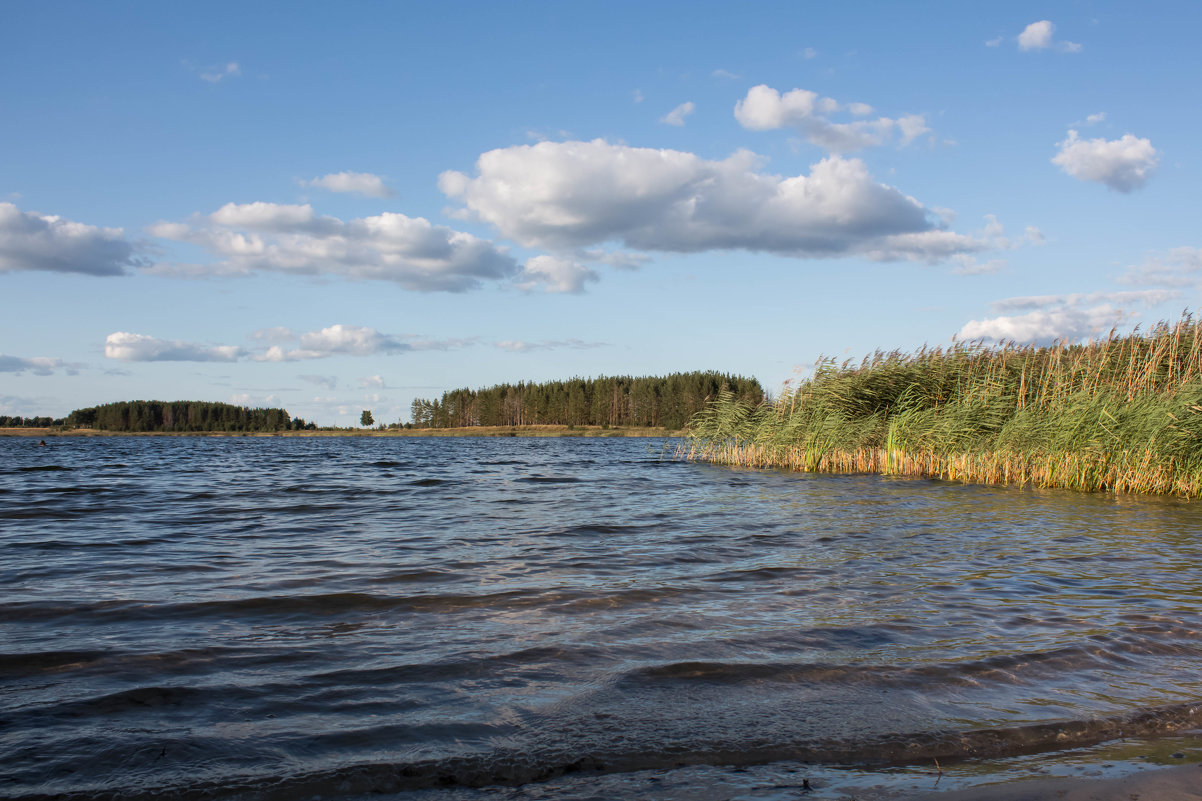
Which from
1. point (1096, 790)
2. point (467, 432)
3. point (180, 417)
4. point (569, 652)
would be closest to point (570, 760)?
point (569, 652)

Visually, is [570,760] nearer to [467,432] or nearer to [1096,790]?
[1096,790]

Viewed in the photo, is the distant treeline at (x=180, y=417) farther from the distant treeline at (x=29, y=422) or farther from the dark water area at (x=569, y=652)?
the dark water area at (x=569, y=652)

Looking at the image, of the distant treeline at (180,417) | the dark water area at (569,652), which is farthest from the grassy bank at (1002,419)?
the distant treeline at (180,417)

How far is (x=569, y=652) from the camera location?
5254mm

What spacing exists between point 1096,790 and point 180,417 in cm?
19301

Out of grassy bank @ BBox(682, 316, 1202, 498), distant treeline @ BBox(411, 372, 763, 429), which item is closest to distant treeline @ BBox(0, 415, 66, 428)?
distant treeline @ BBox(411, 372, 763, 429)

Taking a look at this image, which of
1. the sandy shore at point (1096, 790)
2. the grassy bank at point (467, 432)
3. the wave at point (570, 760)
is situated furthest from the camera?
the grassy bank at point (467, 432)

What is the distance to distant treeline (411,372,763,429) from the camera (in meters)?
129

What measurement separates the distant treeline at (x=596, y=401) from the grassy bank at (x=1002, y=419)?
313 ft

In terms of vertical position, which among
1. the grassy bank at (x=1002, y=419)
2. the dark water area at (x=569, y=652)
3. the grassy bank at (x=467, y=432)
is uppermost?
the grassy bank at (x=1002, y=419)

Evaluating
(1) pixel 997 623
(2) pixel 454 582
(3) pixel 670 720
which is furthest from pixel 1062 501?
(3) pixel 670 720

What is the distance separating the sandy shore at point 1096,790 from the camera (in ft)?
9.84

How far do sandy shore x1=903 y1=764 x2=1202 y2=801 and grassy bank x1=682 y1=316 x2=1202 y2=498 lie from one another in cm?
1424

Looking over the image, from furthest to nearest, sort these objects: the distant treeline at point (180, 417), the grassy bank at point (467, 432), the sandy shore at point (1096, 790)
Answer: the distant treeline at point (180, 417) < the grassy bank at point (467, 432) < the sandy shore at point (1096, 790)
